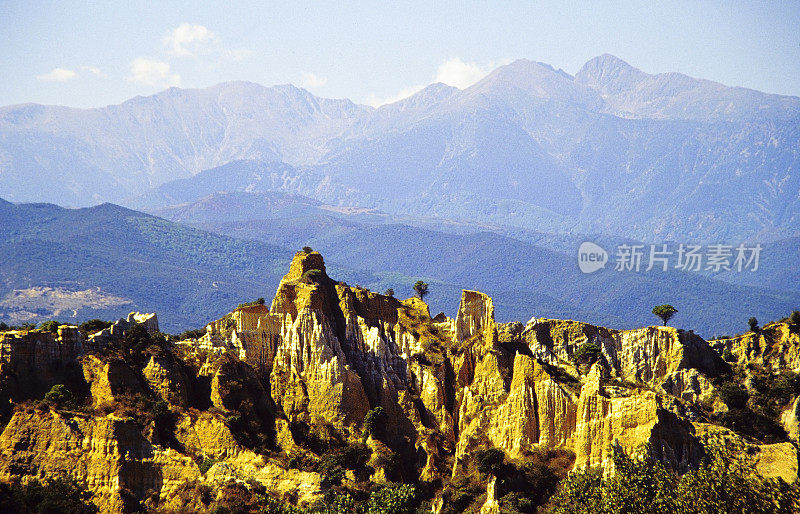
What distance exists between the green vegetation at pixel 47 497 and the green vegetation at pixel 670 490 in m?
28.9

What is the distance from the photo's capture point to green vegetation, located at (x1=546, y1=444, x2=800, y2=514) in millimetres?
59625

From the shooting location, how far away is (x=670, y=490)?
63.5m

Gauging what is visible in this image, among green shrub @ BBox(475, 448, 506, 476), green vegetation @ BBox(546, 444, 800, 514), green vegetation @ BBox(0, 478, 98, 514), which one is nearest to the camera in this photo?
green vegetation @ BBox(546, 444, 800, 514)

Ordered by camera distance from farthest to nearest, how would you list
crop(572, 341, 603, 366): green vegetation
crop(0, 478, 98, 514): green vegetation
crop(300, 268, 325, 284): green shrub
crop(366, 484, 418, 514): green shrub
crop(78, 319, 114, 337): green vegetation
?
crop(572, 341, 603, 366): green vegetation → crop(300, 268, 325, 284): green shrub → crop(78, 319, 114, 337): green vegetation → crop(366, 484, 418, 514): green shrub → crop(0, 478, 98, 514): green vegetation

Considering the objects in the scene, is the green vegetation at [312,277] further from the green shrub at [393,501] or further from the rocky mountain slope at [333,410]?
the green shrub at [393,501]

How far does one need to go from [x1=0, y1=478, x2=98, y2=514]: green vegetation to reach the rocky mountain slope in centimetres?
99

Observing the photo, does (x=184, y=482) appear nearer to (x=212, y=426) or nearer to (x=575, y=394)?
(x=212, y=426)

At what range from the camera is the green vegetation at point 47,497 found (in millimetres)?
65188

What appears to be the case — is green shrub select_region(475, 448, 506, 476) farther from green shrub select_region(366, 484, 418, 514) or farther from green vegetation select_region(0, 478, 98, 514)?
green vegetation select_region(0, 478, 98, 514)

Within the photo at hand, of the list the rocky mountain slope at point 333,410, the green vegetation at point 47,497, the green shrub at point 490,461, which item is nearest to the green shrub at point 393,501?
the rocky mountain slope at point 333,410

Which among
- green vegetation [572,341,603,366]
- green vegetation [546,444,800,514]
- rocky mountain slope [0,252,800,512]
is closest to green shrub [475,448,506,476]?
rocky mountain slope [0,252,800,512]

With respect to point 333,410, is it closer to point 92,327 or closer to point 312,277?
point 312,277

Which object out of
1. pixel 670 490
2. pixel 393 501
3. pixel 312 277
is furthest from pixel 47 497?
pixel 670 490

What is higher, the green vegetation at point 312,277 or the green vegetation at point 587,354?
the green vegetation at point 312,277
